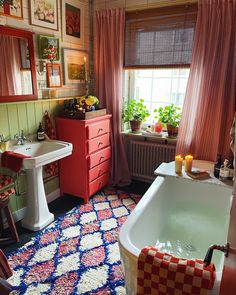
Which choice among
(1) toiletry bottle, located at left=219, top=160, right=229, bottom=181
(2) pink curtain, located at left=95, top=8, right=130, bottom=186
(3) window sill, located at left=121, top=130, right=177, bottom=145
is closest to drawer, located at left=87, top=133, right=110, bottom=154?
(2) pink curtain, located at left=95, top=8, right=130, bottom=186

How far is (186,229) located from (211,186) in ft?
1.52

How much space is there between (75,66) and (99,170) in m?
1.35

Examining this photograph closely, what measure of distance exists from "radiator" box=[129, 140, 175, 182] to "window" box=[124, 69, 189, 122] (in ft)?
1.44

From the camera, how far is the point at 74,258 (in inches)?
77.9

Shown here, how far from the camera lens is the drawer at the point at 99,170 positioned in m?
2.83

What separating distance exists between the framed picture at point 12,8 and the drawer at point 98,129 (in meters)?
1.26

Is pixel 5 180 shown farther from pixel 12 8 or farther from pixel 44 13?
pixel 44 13

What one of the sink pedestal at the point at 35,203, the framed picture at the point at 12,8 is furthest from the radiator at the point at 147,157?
the framed picture at the point at 12,8

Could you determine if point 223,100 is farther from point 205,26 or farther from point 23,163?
point 23,163

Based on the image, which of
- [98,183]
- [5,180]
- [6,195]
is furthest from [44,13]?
[98,183]

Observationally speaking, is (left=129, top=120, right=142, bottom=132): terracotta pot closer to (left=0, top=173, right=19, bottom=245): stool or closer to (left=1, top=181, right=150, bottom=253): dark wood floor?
(left=1, top=181, right=150, bottom=253): dark wood floor

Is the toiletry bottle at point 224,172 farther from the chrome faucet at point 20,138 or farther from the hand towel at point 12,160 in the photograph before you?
the chrome faucet at point 20,138

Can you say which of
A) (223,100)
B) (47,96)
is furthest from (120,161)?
(223,100)

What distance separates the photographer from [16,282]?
1736mm
